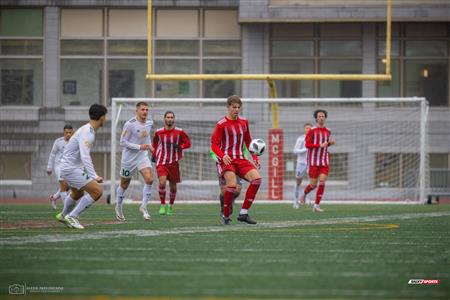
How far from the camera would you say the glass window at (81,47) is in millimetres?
35406

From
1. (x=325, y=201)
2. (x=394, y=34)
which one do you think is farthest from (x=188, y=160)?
(x=394, y=34)

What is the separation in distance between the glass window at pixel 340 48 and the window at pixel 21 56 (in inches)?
374

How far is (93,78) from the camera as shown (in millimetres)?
35781

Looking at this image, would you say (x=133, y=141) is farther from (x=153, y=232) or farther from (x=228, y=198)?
(x=153, y=232)

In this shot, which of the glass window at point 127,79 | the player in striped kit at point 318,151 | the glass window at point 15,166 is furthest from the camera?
the glass window at point 127,79

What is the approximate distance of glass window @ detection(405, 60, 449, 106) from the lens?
35.2m

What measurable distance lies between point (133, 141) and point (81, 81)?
18091mm

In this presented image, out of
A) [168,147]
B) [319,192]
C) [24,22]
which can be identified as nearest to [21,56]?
[24,22]

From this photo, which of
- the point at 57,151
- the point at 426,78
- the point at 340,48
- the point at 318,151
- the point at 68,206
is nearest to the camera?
the point at 68,206

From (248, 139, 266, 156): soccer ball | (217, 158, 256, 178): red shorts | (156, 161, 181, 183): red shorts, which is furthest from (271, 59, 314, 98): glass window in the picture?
(217, 158, 256, 178): red shorts

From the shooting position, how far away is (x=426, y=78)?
116 ft

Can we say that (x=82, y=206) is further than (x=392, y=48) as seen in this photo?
No

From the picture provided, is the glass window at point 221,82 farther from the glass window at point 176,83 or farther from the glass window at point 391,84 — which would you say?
the glass window at point 391,84

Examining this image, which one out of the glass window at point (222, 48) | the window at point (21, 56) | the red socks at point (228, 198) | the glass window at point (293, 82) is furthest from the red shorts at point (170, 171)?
the window at point (21, 56)
